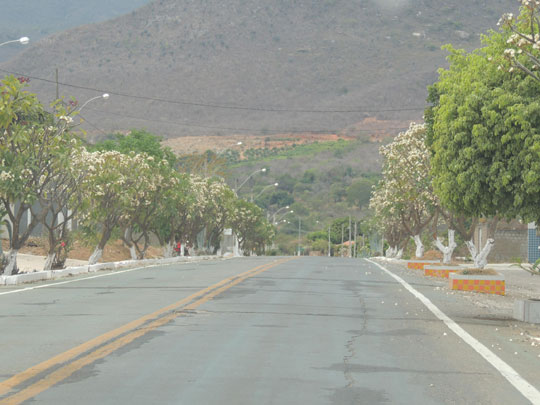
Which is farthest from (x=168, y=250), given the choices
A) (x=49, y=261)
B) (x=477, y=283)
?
(x=477, y=283)

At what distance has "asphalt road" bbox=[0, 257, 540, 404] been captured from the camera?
8.79 meters

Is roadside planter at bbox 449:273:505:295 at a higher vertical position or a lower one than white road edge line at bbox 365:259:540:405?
higher

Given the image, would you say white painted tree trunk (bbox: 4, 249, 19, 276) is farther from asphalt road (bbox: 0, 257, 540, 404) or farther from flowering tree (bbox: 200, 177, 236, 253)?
flowering tree (bbox: 200, 177, 236, 253)

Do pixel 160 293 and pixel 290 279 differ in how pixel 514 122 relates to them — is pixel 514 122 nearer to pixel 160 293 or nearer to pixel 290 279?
pixel 160 293

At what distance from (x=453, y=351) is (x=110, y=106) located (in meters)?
162

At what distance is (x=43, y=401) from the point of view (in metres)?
8.07

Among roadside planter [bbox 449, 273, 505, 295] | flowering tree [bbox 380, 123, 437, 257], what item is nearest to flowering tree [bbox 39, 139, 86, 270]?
roadside planter [bbox 449, 273, 505, 295]

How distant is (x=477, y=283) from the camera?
93.2ft

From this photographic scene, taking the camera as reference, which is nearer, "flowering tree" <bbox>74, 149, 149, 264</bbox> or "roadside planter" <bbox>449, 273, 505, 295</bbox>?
"roadside planter" <bbox>449, 273, 505, 295</bbox>

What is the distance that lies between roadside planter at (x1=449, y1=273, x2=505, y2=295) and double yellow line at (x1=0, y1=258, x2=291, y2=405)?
12971 millimetres

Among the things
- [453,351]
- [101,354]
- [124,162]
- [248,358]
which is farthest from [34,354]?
[124,162]

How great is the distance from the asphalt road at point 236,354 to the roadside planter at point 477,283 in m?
8.20

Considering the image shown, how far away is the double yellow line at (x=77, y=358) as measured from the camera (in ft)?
28.3

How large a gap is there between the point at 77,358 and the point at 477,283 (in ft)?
65.1
